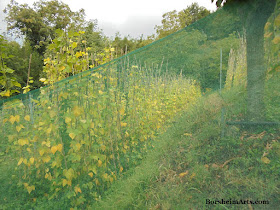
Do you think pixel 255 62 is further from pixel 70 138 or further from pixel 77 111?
pixel 70 138

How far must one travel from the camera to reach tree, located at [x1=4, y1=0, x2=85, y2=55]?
892 inches

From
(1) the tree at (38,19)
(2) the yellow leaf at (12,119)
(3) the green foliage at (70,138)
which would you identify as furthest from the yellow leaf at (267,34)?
(1) the tree at (38,19)

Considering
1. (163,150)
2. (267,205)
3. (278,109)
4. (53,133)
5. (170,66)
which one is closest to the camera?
(267,205)

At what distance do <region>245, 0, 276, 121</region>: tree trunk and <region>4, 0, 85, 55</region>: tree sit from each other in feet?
74.9

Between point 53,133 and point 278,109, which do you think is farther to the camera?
point 53,133

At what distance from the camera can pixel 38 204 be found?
6.52 feet

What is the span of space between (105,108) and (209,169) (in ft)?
3.72

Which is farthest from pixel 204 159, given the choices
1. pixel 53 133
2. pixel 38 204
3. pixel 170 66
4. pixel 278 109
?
pixel 38 204

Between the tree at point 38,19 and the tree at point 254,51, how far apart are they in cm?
2274

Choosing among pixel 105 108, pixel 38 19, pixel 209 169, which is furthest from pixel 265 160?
pixel 38 19

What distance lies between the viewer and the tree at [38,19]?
2266 centimetres

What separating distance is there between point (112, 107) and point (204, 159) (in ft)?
3.47

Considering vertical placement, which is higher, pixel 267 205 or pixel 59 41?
pixel 59 41

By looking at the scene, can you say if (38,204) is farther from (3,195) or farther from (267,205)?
(267,205)
